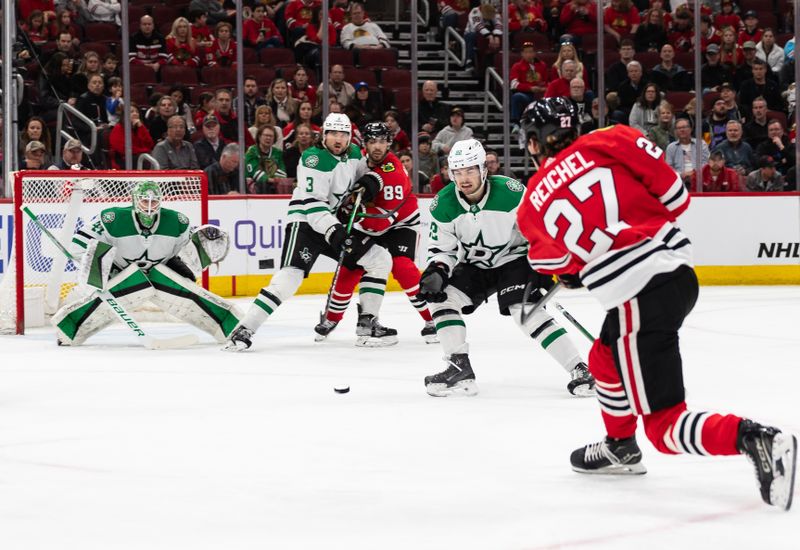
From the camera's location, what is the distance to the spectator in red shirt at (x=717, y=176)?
9.96 m

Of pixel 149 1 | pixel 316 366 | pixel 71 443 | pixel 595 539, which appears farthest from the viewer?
pixel 149 1

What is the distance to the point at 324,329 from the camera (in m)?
6.52

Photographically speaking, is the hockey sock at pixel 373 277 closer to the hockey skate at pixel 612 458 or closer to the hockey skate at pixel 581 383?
the hockey skate at pixel 581 383

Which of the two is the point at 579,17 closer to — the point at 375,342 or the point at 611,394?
the point at 375,342

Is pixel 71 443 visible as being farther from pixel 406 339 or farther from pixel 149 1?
pixel 149 1

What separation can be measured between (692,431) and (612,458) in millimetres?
398

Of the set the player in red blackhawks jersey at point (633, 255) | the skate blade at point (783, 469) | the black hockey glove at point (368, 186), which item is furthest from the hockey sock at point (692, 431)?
the black hockey glove at point (368, 186)

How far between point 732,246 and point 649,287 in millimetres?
7300

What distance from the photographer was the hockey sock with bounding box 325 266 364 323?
6516 millimetres

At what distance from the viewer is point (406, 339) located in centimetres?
671

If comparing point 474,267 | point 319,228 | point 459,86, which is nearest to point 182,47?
point 459,86

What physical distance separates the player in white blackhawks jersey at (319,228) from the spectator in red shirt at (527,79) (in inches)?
151

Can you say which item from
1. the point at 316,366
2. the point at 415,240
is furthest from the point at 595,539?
the point at 415,240

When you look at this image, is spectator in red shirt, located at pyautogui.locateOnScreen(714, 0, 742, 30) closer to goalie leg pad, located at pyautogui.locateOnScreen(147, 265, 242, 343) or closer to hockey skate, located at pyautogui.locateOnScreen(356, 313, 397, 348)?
hockey skate, located at pyautogui.locateOnScreen(356, 313, 397, 348)
